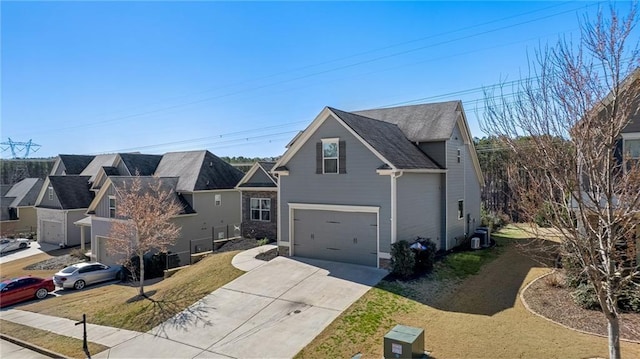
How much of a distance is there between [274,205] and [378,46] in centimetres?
1206

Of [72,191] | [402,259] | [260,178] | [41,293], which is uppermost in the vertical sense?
[260,178]

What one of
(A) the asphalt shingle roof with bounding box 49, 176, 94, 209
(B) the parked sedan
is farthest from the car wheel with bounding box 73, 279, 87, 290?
(A) the asphalt shingle roof with bounding box 49, 176, 94, 209

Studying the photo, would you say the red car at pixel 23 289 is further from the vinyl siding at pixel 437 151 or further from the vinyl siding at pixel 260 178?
the vinyl siding at pixel 437 151

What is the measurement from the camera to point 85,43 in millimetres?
18156

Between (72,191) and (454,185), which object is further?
(72,191)

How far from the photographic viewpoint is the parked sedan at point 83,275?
21.0 meters

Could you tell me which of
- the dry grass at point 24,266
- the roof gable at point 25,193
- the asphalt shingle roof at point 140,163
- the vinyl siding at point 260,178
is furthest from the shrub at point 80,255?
the roof gable at point 25,193

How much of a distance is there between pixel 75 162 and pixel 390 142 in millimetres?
40237

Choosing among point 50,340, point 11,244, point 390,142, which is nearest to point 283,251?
point 390,142

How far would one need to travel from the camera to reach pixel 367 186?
1606cm

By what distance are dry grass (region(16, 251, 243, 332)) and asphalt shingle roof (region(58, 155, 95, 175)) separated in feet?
87.0

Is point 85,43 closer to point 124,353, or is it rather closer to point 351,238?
point 124,353

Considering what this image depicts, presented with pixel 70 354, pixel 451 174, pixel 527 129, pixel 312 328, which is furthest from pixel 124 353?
pixel 451 174

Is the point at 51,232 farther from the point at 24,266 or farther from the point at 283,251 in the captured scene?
the point at 283,251
